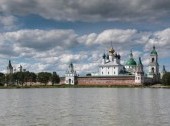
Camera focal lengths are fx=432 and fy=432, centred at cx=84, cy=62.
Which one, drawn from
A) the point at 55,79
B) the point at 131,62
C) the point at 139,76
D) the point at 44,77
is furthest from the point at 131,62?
the point at 44,77

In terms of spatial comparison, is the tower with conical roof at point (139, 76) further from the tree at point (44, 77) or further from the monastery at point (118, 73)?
the tree at point (44, 77)

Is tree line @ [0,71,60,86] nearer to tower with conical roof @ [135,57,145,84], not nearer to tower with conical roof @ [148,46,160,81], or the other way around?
tower with conical roof @ [135,57,145,84]

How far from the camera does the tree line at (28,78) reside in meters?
159

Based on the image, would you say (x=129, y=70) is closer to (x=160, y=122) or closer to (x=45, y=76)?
(x=45, y=76)

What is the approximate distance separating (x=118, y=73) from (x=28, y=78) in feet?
119

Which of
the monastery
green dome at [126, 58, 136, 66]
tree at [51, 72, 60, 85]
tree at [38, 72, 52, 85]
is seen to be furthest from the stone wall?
tree at [38, 72, 52, 85]

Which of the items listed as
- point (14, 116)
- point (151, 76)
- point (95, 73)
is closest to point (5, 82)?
point (95, 73)

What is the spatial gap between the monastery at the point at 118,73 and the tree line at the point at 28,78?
10766 millimetres

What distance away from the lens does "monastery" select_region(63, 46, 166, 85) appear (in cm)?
16488

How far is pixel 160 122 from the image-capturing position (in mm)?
28172

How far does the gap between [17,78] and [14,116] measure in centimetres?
12904

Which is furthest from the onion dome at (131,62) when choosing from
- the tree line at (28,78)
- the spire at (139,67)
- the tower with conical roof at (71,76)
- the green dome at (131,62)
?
A: the tree line at (28,78)

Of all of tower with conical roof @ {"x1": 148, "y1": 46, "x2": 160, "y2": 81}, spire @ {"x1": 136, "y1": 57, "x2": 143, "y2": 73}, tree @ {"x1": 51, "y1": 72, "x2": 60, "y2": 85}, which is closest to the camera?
spire @ {"x1": 136, "y1": 57, "x2": 143, "y2": 73}

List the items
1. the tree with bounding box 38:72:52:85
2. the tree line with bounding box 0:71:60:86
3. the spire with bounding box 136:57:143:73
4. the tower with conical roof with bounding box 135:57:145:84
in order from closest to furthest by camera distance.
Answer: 1. the tree line with bounding box 0:71:60:86
2. the tower with conical roof with bounding box 135:57:145:84
3. the spire with bounding box 136:57:143:73
4. the tree with bounding box 38:72:52:85
